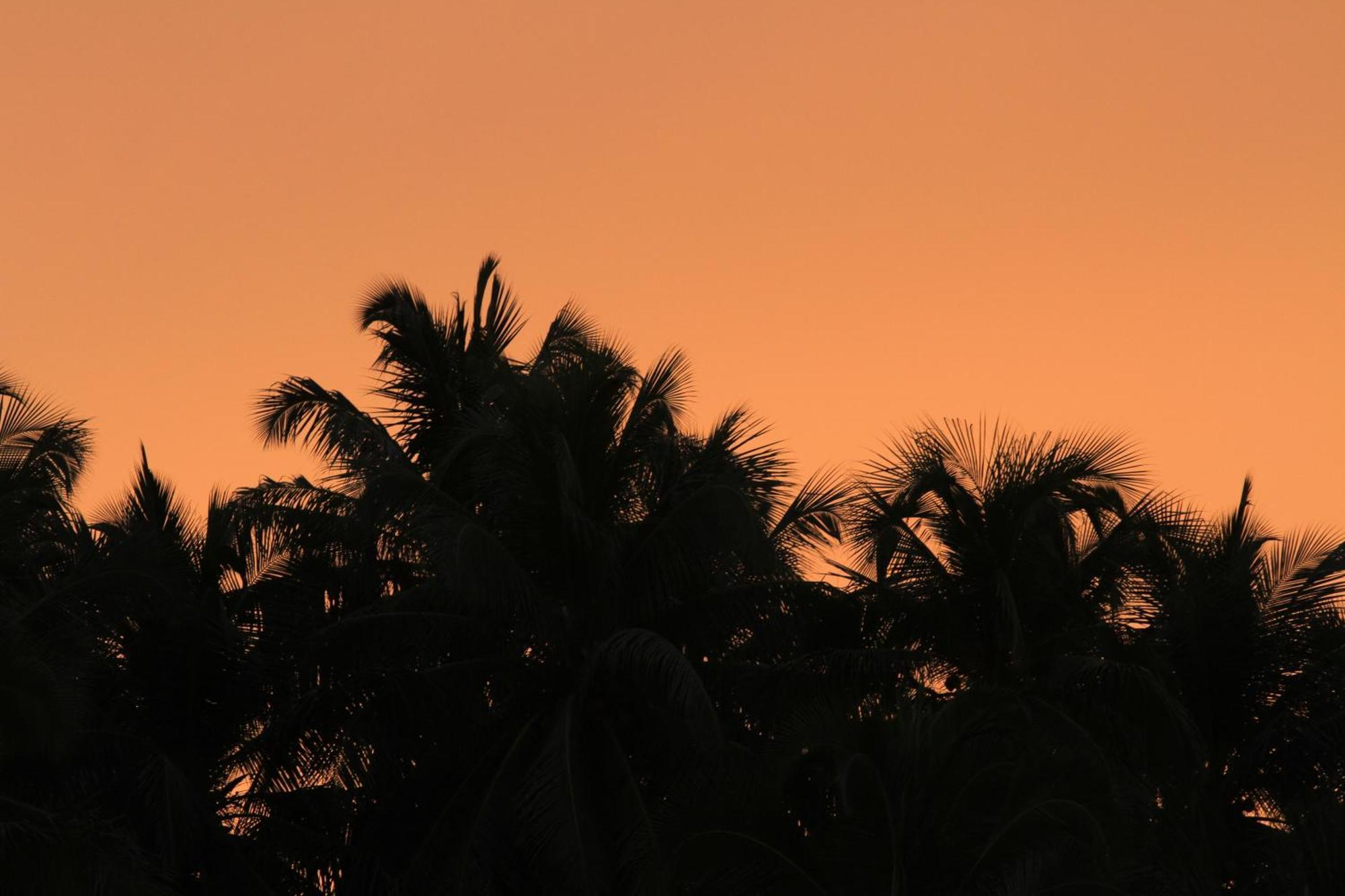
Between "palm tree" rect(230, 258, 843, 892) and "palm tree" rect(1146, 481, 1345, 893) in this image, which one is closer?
"palm tree" rect(230, 258, 843, 892)

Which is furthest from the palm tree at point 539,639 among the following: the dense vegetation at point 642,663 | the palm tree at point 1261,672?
the palm tree at point 1261,672

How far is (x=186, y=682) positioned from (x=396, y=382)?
5738mm

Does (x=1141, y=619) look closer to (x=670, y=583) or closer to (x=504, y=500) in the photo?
(x=670, y=583)

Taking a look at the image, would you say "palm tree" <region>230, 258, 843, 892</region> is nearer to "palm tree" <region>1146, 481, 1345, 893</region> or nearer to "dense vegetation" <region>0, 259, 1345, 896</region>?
"dense vegetation" <region>0, 259, 1345, 896</region>

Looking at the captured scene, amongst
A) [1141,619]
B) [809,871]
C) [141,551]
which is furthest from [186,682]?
[1141,619]

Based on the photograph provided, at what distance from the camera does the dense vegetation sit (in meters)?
18.8

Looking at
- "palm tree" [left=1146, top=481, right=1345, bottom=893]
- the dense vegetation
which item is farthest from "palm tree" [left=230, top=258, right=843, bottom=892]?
"palm tree" [left=1146, top=481, right=1345, bottom=893]

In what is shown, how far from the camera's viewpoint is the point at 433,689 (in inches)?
882

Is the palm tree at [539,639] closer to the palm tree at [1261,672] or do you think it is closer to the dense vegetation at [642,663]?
the dense vegetation at [642,663]

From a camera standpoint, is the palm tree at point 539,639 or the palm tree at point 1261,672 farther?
the palm tree at point 1261,672

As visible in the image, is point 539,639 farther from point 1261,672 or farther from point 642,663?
point 1261,672

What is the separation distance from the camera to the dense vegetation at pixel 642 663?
18750mm

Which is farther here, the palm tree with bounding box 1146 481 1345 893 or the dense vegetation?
the palm tree with bounding box 1146 481 1345 893

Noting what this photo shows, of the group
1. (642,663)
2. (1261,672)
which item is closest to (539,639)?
(642,663)
